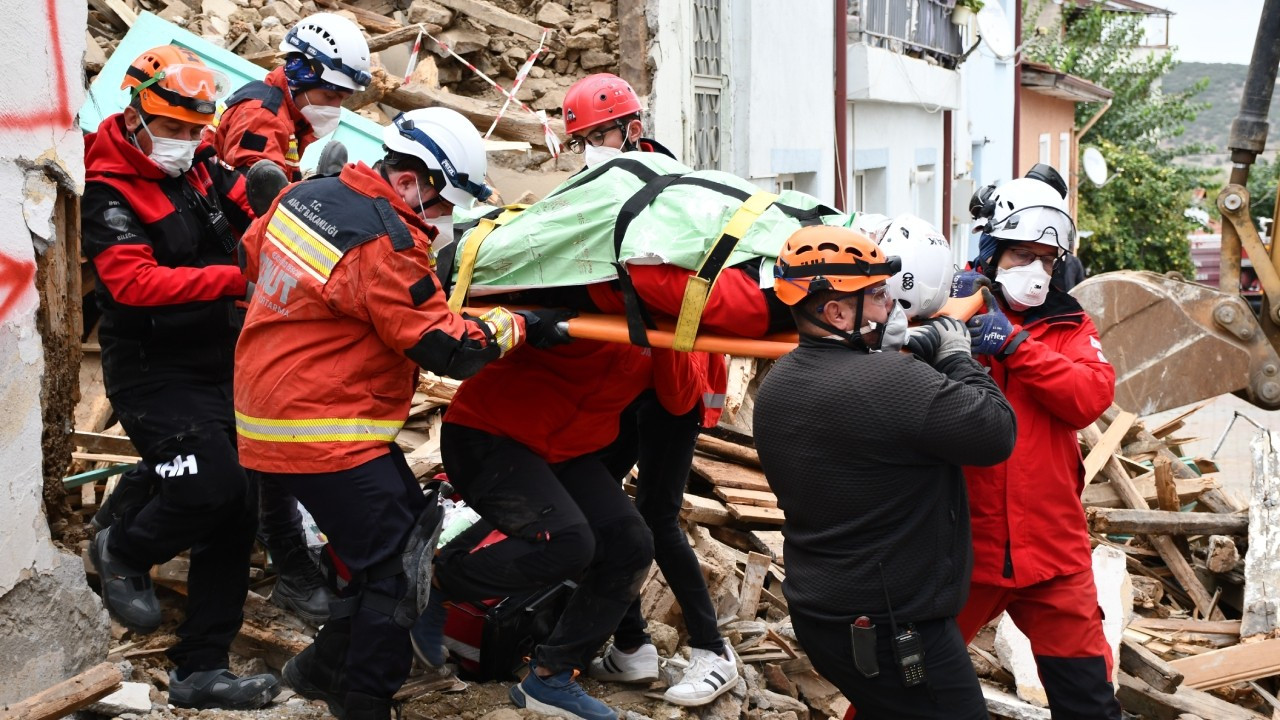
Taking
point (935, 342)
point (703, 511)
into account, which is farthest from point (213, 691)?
point (935, 342)

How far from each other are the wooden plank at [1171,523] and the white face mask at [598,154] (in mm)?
3720

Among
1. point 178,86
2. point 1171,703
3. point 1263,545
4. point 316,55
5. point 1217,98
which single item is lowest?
point 1171,703

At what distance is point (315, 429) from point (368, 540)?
15.4 inches

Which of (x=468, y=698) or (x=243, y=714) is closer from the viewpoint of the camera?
(x=243, y=714)

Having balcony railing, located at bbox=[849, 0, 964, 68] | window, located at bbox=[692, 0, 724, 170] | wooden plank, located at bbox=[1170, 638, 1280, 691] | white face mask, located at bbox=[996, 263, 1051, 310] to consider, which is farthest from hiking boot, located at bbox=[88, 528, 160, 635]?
balcony railing, located at bbox=[849, 0, 964, 68]

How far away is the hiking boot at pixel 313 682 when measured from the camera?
4164 mm

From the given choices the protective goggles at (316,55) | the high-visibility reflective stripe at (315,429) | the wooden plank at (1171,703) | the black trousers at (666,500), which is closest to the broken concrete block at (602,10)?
the protective goggles at (316,55)

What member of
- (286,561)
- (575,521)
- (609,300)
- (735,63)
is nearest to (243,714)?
(286,561)

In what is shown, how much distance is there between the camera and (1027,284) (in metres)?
4.19

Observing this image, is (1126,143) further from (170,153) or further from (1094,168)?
(170,153)

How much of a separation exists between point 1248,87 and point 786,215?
4131 mm

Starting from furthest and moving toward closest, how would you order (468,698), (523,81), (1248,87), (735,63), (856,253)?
(735,63) < (523,81) < (1248,87) < (468,698) < (856,253)

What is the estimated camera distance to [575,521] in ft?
14.3

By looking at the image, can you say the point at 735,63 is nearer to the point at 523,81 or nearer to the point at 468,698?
the point at 523,81
